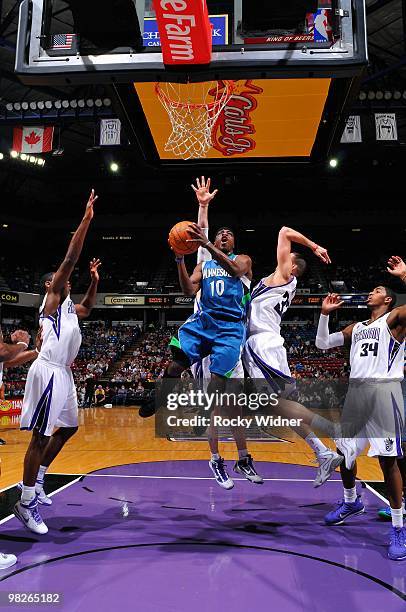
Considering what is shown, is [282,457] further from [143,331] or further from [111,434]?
[143,331]

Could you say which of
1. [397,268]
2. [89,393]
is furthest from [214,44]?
[89,393]

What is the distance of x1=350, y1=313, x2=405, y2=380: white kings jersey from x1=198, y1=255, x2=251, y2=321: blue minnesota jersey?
3.59 ft

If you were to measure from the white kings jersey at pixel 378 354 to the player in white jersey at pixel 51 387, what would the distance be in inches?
102

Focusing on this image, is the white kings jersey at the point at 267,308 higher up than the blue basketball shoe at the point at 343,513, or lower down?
higher up

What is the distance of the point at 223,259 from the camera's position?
396cm

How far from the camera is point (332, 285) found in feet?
85.1

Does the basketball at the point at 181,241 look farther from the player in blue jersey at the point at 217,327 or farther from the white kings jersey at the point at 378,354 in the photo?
the white kings jersey at the point at 378,354

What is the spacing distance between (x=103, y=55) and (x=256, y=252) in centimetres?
2608

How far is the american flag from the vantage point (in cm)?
360

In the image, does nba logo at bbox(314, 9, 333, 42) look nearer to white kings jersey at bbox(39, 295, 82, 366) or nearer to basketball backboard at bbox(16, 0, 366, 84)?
basketball backboard at bbox(16, 0, 366, 84)

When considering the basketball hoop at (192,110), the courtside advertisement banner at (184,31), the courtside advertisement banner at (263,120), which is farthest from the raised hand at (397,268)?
the basketball hoop at (192,110)

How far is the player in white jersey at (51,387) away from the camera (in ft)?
13.2

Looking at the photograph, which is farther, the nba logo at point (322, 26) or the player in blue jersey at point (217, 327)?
the player in blue jersey at point (217, 327)

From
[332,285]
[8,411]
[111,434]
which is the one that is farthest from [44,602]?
[332,285]
